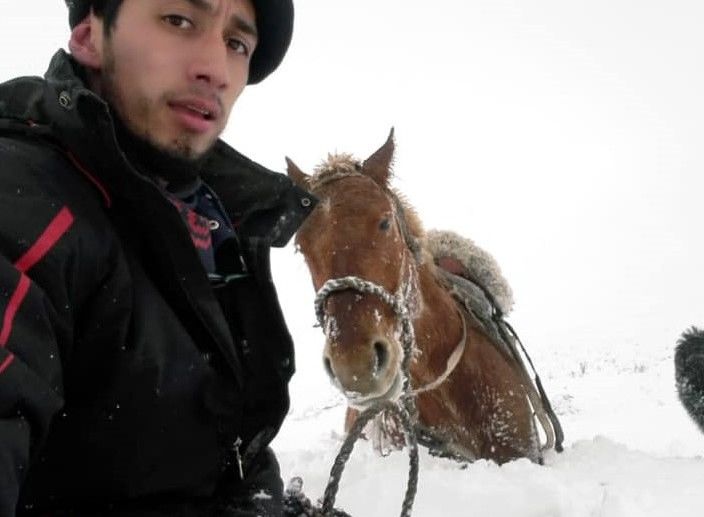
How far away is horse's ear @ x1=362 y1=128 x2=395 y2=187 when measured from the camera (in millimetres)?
4129

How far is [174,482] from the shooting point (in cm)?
138

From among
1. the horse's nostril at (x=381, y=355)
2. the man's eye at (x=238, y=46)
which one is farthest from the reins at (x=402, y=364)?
the man's eye at (x=238, y=46)

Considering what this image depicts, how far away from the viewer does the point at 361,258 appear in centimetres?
345

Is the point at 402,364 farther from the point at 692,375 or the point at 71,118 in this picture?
the point at 71,118

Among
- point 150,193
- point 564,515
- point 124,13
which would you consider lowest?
point 564,515

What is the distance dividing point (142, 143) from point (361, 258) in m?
2.04

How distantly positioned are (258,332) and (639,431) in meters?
6.84

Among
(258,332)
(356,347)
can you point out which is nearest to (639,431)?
(356,347)

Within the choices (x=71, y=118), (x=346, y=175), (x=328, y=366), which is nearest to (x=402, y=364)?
(x=328, y=366)

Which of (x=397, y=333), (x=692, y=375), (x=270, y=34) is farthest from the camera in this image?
(x=692, y=375)

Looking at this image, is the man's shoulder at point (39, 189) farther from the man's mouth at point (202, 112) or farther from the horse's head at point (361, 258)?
the horse's head at point (361, 258)

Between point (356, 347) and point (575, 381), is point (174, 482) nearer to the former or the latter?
point (356, 347)

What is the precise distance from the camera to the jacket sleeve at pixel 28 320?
2.93ft

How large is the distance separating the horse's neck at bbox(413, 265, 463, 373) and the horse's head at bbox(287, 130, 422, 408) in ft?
0.88
